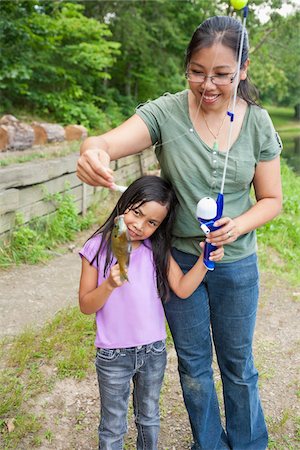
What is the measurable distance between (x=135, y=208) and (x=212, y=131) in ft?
1.28

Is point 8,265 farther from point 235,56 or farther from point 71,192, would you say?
point 235,56

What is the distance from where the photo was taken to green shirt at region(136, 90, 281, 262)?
5.98ft

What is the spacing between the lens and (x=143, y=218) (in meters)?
1.83

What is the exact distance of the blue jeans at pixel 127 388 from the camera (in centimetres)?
191

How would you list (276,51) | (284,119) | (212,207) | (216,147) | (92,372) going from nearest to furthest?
(212,207) → (216,147) → (92,372) → (276,51) → (284,119)

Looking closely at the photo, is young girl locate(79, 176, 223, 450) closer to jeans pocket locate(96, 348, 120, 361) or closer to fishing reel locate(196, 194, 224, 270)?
jeans pocket locate(96, 348, 120, 361)

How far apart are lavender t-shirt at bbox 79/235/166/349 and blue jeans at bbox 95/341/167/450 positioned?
4cm

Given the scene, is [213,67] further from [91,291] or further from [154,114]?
[91,291]

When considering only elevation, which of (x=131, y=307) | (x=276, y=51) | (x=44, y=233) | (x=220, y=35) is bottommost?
(x=44, y=233)

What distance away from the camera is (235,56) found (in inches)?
68.0

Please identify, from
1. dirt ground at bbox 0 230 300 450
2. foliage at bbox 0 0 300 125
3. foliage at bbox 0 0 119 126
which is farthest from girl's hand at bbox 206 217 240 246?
foliage at bbox 0 0 119 126

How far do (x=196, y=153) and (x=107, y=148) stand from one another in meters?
0.33

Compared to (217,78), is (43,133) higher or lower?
lower

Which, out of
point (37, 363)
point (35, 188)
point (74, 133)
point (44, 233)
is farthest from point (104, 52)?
point (37, 363)
